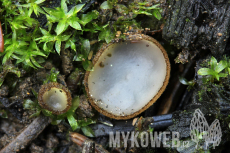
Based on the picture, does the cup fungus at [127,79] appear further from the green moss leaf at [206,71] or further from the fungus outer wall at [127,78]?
the green moss leaf at [206,71]

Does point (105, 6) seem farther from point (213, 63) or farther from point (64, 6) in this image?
point (213, 63)

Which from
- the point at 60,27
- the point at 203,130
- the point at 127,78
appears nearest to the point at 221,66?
the point at 203,130

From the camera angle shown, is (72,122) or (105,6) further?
(72,122)

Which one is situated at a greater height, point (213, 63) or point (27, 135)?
point (213, 63)

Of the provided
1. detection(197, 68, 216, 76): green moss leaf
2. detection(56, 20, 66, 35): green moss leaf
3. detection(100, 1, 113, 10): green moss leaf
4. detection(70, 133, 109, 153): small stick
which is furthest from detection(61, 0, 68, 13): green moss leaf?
detection(197, 68, 216, 76): green moss leaf

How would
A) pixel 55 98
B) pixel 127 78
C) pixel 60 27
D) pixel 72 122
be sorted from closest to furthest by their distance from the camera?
pixel 60 27, pixel 55 98, pixel 72 122, pixel 127 78

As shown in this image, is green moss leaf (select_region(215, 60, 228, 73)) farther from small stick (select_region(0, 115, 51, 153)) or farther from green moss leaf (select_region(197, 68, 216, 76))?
small stick (select_region(0, 115, 51, 153))

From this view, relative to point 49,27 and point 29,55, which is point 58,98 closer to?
point 29,55
